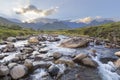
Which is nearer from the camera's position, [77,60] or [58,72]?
[58,72]

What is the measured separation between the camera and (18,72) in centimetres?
2711

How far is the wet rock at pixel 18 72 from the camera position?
87.6 ft

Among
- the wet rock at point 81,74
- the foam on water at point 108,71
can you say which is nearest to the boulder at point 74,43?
the foam on water at point 108,71

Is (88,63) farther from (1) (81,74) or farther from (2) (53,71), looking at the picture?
(2) (53,71)

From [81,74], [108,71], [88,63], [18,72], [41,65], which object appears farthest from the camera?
[88,63]

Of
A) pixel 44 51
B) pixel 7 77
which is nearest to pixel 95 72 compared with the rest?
pixel 7 77

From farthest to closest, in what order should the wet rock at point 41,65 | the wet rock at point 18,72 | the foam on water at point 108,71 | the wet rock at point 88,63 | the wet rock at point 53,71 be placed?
the wet rock at point 88,63 < the wet rock at point 41,65 < the foam on water at point 108,71 < the wet rock at point 53,71 < the wet rock at point 18,72

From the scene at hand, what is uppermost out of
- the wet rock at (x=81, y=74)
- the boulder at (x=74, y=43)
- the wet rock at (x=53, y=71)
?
the boulder at (x=74, y=43)

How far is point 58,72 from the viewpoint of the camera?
28047 mm

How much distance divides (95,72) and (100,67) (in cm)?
312

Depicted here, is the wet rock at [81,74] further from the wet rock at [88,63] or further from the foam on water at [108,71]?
the wet rock at [88,63]

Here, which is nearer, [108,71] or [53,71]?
[53,71]

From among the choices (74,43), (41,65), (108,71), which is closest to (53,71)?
(41,65)

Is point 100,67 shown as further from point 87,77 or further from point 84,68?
point 87,77
